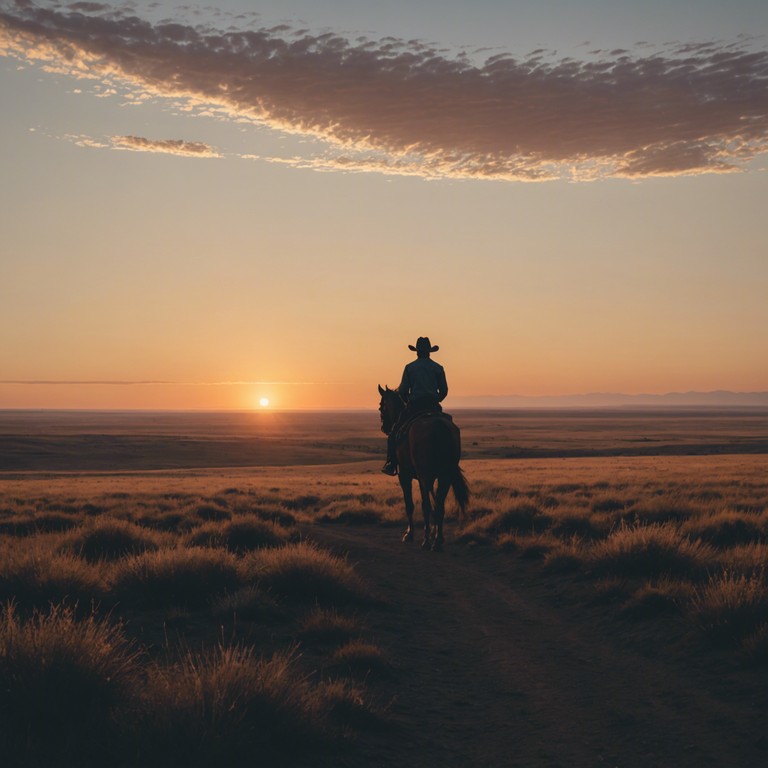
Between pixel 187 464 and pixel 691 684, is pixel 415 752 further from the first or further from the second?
pixel 187 464

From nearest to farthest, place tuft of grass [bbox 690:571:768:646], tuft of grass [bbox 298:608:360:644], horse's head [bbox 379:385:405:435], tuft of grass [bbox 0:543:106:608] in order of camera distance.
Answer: tuft of grass [bbox 690:571:768:646] → tuft of grass [bbox 298:608:360:644] → tuft of grass [bbox 0:543:106:608] → horse's head [bbox 379:385:405:435]

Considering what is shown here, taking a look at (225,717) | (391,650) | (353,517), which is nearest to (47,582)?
(391,650)

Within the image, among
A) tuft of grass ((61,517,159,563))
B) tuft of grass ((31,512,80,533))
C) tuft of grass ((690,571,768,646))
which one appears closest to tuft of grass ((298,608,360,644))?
tuft of grass ((690,571,768,646))

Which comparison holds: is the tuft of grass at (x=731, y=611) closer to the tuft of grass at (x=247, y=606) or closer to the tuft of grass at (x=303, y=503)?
the tuft of grass at (x=247, y=606)

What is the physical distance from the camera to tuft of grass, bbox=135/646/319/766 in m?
5.07

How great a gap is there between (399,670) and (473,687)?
0.82 m

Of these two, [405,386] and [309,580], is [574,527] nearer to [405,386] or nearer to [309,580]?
[405,386]

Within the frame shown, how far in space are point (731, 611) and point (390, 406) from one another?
10941 millimetres

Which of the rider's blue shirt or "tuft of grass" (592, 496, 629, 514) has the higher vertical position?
the rider's blue shirt

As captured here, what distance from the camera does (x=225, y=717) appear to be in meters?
5.31

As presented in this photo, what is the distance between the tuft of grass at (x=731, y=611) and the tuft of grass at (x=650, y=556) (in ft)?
7.42

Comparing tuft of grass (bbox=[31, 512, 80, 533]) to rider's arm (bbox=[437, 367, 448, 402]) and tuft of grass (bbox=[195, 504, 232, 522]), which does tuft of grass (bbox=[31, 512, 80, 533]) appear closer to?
tuft of grass (bbox=[195, 504, 232, 522])

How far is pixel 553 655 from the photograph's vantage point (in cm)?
854

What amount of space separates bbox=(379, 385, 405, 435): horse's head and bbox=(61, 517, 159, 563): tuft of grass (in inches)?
250
